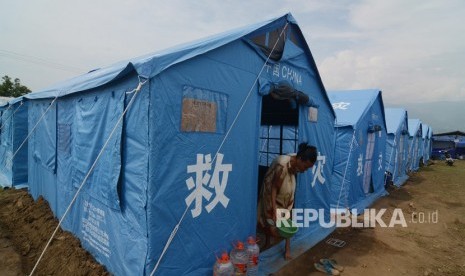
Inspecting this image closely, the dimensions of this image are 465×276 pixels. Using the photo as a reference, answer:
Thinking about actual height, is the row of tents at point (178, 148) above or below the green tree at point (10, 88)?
below

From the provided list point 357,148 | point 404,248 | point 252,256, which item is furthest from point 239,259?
point 357,148

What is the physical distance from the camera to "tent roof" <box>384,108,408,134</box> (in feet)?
40.4

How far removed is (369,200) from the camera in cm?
912

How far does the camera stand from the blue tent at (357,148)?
7.66m

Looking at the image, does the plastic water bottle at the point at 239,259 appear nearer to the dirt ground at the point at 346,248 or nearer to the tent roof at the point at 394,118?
the dirt ground at the point at 346,248

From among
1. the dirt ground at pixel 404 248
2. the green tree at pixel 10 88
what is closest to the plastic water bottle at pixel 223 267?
the dirt ground at pixel 404 248

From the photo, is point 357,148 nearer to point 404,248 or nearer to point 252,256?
point 404,248

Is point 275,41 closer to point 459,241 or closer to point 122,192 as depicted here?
point 122,192

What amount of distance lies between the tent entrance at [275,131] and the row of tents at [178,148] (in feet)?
1.43

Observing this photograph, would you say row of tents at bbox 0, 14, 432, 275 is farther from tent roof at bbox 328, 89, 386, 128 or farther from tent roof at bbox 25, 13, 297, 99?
tent roof at bbox 328, 89, 386, 128

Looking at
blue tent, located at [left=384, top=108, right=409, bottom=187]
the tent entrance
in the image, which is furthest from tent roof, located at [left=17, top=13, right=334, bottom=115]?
blue tent, located at [left=384, top=108, right=409, bottom=187]

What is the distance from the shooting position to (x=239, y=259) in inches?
141

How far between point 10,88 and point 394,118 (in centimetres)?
3335

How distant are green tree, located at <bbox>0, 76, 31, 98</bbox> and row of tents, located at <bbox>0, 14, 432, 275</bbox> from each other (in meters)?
27.6
